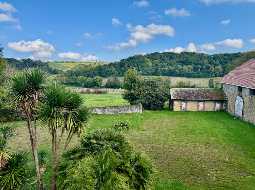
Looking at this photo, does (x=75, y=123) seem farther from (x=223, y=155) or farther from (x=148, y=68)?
(x=148, y=68)

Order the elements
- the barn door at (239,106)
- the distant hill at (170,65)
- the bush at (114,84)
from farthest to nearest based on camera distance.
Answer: the distant hill at (170,65) → the bush at (114,84) → the barn door at (239,106)

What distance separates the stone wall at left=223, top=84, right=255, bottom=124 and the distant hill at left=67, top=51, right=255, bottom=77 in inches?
2451

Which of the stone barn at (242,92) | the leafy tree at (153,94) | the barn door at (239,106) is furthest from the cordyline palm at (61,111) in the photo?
the leafy tree at (153,94)

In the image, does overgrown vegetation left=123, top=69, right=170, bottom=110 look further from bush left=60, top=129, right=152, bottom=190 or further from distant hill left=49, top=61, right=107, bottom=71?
distant hill left=49, top=61, right=107, bottom=71

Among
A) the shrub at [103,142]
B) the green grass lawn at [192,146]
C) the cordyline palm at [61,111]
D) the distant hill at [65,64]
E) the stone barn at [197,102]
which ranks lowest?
the green grass lawn at [192,146]

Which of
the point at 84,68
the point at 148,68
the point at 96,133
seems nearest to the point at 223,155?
the point at 96,133

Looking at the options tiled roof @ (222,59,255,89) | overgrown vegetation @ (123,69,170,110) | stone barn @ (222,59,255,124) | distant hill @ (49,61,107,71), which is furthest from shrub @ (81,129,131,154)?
distant hill @ (49,61,107,71)

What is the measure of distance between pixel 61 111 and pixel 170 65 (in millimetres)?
114254

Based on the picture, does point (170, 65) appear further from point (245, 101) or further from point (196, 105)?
point (245, 101)

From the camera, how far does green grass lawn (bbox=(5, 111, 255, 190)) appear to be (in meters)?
23.5

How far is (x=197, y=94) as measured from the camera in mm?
56812

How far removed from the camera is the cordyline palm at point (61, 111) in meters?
17.4

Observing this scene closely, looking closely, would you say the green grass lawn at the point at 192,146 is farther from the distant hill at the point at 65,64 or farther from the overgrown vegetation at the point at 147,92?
the distant hill at the point at 65,64

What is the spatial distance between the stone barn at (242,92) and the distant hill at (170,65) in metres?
61.5
